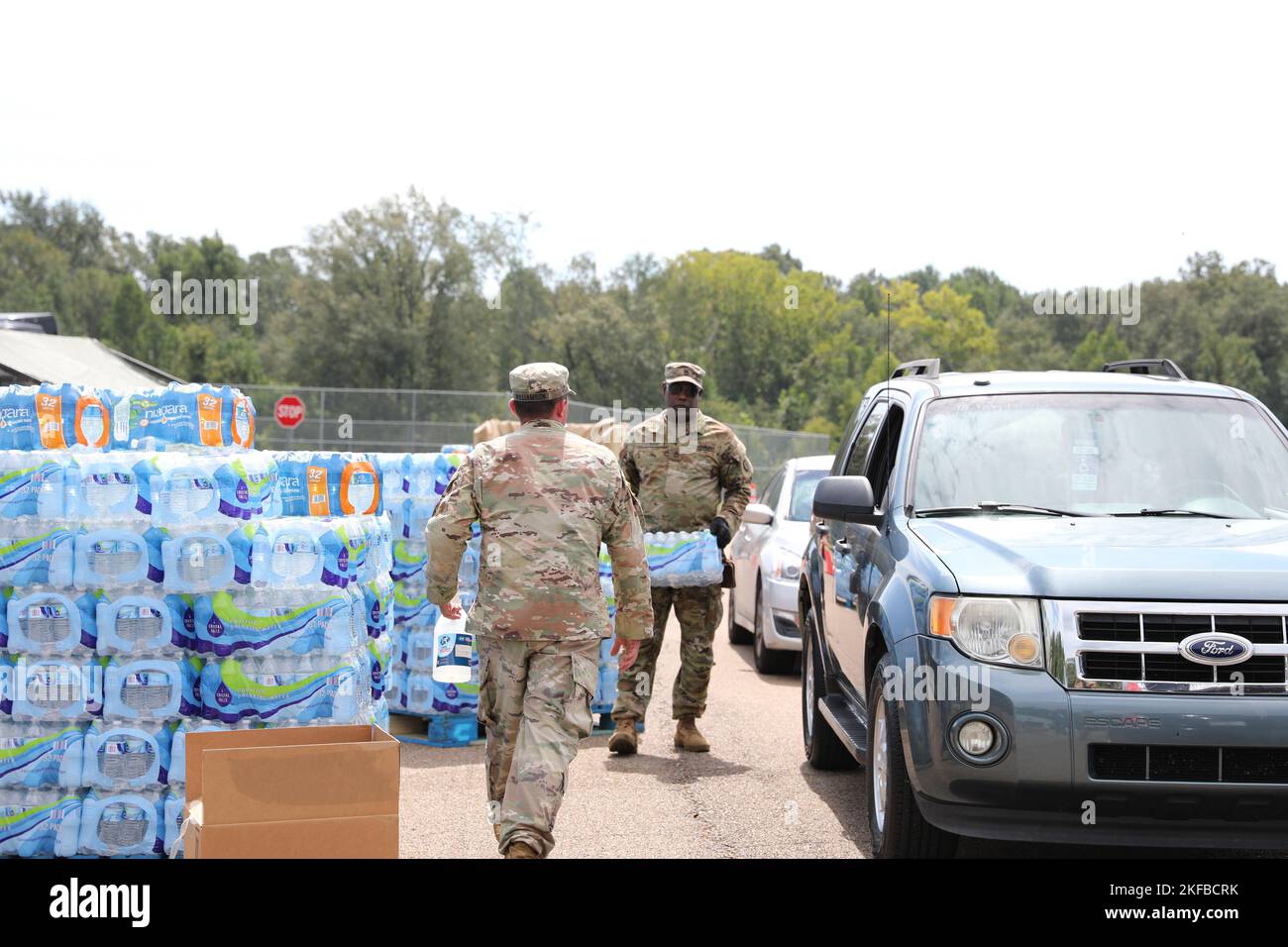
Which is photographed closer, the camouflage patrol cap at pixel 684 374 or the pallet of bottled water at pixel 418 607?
the camouflage patrol cap at pixel 684 374

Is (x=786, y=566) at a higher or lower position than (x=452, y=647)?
lower

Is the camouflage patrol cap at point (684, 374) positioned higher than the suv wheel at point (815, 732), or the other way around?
the camouflage patrol cap at point (684, 374)

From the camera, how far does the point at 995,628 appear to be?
16.5 feet

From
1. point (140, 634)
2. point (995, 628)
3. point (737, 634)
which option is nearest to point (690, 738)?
point (140, 634)

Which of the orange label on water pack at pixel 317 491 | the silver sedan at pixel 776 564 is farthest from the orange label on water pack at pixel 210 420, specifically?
the silver sedan at pixel 776 564

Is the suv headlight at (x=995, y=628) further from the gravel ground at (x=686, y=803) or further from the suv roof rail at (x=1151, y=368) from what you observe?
the suv roof rail at (x=1151, y=368)

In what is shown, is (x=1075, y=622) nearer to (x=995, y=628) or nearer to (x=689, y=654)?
(x=995, y=628)

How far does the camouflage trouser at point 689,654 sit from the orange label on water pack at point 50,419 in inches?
144

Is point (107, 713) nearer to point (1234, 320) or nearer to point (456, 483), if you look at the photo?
→ point (456, 483)

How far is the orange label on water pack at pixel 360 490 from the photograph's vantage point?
8.23 metres

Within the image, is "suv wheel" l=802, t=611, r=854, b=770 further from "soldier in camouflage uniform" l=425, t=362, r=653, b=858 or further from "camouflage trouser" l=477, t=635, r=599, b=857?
"camouflage trouser" l=477, t=635, r=599, b=857

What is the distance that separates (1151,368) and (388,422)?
34.5 metres

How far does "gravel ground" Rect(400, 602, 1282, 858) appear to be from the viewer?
6.47 meters
